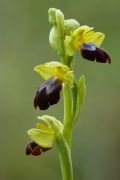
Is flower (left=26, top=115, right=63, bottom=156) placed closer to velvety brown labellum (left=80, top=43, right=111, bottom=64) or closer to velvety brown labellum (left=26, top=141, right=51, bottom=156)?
velvety brown labellum (left=26, top=141, right=51, bottom=156)

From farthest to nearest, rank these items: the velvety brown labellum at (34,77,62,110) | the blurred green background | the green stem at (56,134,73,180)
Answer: the blurred green background, the green stem at (56,134,73,180), the velvety brown labellum at (34,77,62,110)

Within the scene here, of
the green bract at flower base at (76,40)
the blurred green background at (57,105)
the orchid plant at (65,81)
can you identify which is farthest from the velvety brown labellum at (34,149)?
the blurred green background at (57,105)

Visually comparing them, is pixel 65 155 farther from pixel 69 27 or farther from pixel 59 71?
pixel 69 27

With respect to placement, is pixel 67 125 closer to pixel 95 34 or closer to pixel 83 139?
pixel 95 34

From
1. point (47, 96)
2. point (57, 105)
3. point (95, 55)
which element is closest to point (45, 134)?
point (47, 96)

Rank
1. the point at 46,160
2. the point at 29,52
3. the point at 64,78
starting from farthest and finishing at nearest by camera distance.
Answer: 1. the point at 29,52
2. the point at 46,160
3. the point at 64,78

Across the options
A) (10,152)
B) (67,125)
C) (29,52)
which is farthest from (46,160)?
(67,125)

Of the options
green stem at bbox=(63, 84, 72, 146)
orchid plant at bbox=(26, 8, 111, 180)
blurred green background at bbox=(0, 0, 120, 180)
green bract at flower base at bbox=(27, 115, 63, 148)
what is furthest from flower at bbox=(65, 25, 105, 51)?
blurred green background at bbox=(0, 0, 120, 180)
